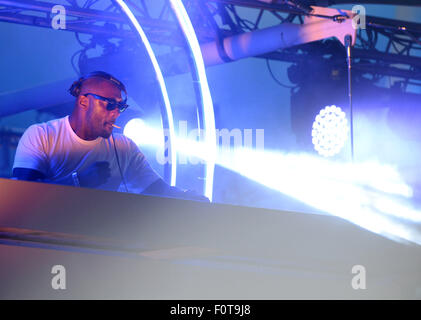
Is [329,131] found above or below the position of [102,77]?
above

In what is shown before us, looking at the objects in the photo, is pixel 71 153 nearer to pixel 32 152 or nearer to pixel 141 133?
pixel 32 152

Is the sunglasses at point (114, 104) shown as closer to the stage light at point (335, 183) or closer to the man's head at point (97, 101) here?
the man's head at point (97, 101)

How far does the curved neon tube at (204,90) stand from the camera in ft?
9.66

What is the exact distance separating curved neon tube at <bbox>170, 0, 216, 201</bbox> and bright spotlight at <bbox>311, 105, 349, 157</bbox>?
432cm

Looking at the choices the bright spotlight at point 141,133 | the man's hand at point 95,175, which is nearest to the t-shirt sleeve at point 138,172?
the man's hand at point 95,175

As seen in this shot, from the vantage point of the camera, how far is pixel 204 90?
3031 mm

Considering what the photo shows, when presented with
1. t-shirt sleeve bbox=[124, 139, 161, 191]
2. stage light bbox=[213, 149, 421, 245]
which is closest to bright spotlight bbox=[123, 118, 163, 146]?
stage light bbox=[213, 149, 421, 245]

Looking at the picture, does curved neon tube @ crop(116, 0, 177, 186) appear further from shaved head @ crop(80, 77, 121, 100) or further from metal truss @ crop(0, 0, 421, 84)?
metal truss @ crop(0, 0, 421, 84)

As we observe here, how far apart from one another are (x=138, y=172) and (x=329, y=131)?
5.10 metres

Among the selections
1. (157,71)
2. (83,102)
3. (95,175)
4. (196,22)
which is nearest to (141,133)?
(196,22)

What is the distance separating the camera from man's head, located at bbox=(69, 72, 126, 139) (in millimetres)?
2320

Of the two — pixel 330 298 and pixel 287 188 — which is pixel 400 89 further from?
pixel 330 298
